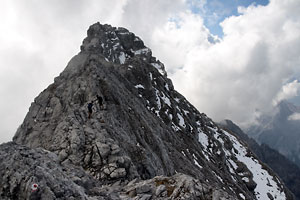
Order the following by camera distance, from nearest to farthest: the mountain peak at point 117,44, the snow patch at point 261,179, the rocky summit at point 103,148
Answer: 1. the rocky summit at point 103,148
2. the snow patch at point 261,179
3. the mountain peak at point 117,44

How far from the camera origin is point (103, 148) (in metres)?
25.2

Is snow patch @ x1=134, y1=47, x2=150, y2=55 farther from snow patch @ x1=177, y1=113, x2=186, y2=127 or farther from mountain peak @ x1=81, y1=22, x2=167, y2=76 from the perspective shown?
snow patch @ x1=177, y1=113, x2=186, y2=127

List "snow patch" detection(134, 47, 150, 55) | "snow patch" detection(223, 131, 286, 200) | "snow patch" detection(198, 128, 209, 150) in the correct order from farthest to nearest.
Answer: "snow patch" detection(134, 47, 150, 55) < "snow patch" detection(223, 131, 286, 200) < "snow patch" detection(198, 128, 209, 150)

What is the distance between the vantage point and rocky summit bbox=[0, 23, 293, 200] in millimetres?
14297

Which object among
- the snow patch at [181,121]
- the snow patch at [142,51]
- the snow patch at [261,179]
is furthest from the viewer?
the snow patch at [142,51]

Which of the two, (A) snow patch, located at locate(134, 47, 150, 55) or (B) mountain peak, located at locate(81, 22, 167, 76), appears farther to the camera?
(A) snow patch, located at locate(134, 47, 150, 55)

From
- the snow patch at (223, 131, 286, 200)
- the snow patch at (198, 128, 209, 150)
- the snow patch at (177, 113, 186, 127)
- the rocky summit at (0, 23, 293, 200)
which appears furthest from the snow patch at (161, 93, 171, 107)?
the snow patch at (223, 131, 286, 200)

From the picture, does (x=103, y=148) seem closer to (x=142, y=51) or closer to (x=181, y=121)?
(x=181, y=121)

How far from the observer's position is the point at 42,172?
45.3ft

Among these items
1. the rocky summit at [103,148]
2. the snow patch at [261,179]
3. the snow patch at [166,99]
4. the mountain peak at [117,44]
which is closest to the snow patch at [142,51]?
the mountain peak at [117,44]

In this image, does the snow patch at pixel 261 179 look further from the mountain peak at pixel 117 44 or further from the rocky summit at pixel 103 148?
the mountain peak at pixel 117 44

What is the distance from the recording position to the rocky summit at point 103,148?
46.9 ft

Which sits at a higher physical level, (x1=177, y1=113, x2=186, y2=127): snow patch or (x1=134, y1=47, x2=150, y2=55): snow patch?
(x1=134, y1=47, x2=150, y2=55): snow patch

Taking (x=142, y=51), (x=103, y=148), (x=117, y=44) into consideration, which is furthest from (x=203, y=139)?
(x=103, y=148)
